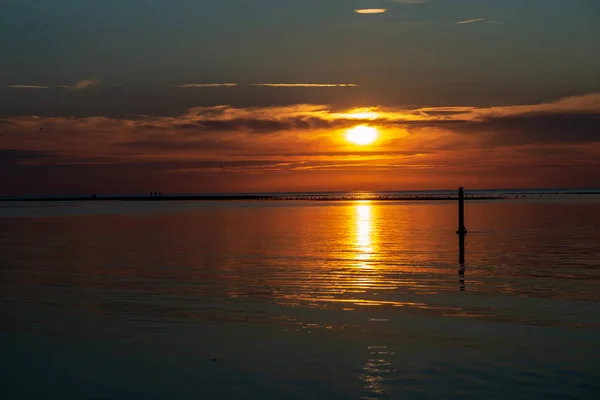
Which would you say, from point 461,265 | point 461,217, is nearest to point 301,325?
point 461,265

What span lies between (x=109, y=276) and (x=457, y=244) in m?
20.4

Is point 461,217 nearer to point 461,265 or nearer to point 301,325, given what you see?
point 461,265

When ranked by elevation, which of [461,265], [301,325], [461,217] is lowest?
[301,325]

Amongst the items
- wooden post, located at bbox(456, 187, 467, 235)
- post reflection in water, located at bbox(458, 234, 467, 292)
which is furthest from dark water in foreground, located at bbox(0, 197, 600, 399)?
wooden post, located at bbox(456, 187, 467, 235)

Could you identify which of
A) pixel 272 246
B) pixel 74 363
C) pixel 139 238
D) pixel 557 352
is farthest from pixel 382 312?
pixel 139 238

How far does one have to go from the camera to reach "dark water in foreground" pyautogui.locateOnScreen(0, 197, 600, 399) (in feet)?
40.2

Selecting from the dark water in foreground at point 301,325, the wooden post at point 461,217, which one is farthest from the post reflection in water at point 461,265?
the wooden post at point 461,217

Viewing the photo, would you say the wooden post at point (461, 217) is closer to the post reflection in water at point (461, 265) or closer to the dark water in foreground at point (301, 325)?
the post reflection in water at point (461, 265)

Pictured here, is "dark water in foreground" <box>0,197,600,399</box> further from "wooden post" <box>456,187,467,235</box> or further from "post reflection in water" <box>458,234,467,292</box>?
"wooden post" <box>456,187,467,235</box>

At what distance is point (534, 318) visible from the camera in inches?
687

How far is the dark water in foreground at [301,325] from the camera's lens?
40.2 feet

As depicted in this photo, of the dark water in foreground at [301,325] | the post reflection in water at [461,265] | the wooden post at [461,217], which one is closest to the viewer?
the dark water in foreground at [301,325]

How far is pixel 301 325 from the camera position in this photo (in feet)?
55.6

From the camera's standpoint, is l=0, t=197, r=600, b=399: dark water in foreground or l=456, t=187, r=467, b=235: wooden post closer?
l=0, t=197, r=600, b=399: dark water in foreground
